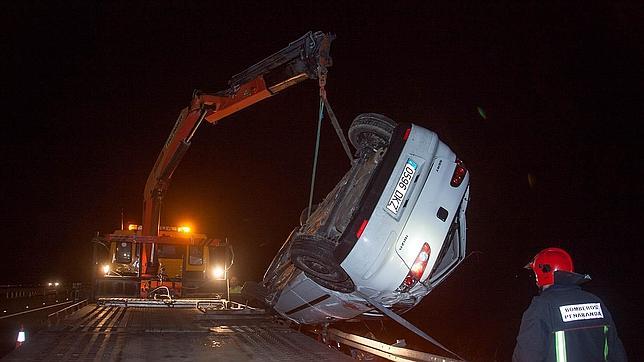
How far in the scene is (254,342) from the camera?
5578mm

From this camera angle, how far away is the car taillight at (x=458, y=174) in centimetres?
577

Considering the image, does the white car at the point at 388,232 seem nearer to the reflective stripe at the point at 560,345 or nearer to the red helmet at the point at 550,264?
the red helmet at the point at 550,264

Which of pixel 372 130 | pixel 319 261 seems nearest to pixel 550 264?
pixel 319 261

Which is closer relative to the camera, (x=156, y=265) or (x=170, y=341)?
(x=170, y=341)

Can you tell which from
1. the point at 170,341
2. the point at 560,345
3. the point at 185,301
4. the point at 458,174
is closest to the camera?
the point at 560,345

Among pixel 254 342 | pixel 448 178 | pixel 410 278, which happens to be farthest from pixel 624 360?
pixel 254 342

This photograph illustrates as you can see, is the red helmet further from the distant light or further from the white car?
the distant light

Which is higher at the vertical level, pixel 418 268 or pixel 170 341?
pixel 418 268

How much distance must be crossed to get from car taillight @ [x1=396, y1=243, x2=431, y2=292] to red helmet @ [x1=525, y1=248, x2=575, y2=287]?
1937 mm

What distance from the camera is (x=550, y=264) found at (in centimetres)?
338

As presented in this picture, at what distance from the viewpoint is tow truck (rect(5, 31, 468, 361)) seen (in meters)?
5.05

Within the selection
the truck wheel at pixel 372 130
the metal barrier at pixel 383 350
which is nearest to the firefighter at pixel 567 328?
the metal barrier at pixel 383 350

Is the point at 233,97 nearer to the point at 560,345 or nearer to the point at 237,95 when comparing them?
the point at 237,95

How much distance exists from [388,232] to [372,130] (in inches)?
57.7
